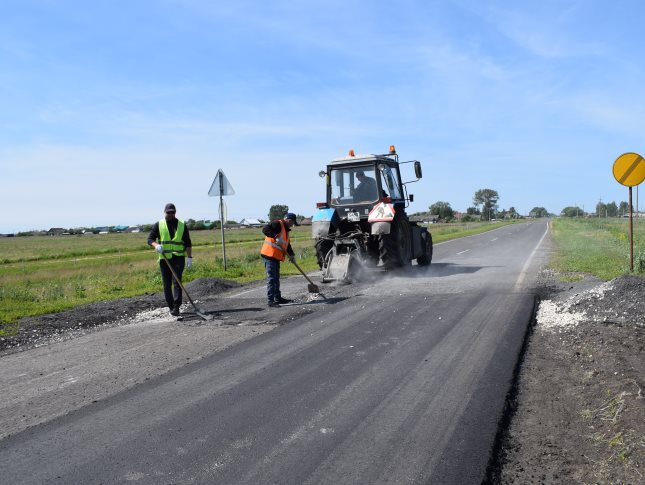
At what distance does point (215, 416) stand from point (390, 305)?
4998 millimetres

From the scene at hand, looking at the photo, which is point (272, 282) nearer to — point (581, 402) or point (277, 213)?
point (277, 213)

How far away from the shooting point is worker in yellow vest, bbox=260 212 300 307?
9.68 meters

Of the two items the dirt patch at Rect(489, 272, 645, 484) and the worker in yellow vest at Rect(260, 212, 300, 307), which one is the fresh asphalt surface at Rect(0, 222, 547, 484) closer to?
the dirt patch at Rect(489, 272, 645, 484)

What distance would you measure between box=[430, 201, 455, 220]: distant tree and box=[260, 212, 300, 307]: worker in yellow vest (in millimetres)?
100260

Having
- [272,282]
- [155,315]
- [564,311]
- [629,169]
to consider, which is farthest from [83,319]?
[629,169]

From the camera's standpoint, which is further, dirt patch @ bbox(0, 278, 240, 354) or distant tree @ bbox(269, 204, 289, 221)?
distant tree @ bbox(269, 204, 289, 221)

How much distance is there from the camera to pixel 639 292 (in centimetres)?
777

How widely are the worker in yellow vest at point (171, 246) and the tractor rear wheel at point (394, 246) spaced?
5.00 metres

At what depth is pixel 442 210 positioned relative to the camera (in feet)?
369

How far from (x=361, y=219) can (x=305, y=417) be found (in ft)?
30.5

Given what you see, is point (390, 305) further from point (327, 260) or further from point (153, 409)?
point (153, 409)

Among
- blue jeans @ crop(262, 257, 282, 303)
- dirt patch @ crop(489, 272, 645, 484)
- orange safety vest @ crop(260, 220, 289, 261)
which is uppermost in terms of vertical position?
orange safety vest @ crop(260, 220, 289, 261)

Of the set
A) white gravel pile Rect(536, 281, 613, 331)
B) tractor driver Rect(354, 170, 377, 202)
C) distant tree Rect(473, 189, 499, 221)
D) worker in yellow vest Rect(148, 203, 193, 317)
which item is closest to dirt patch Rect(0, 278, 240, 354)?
worker in yellow vest Rect(148, 203, 193, 317)

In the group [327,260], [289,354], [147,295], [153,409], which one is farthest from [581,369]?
[147,295]
